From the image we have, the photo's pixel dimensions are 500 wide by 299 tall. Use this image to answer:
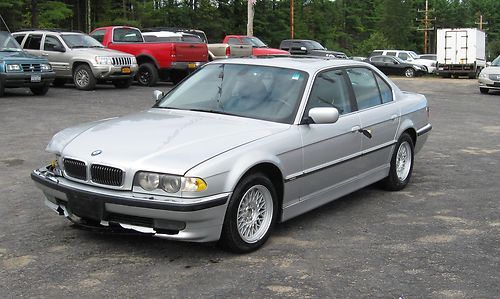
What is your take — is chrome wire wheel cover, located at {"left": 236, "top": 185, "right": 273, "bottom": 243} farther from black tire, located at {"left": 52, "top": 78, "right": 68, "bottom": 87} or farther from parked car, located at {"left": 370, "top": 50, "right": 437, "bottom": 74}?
parked car, located at {"left": 370, "top": 50, "right": 437, "bottom": 74}

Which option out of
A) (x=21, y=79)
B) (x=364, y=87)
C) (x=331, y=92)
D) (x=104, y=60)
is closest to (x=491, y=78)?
(x=104, y=60)

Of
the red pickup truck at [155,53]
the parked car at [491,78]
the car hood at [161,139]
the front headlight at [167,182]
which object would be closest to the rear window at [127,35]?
the red pickup truck at [155,53]

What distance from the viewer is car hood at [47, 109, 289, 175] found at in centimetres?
426

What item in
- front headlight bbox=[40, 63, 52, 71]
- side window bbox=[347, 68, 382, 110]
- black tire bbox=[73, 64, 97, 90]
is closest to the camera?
side window bbox=[347, 68, 382, 110]

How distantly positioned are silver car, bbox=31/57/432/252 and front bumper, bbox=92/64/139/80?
37.2ft

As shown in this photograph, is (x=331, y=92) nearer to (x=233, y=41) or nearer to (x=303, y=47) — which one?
(x=233, y=41)

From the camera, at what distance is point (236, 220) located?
447cm

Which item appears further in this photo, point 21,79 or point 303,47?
point 303,47

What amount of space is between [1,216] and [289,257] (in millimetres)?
2782

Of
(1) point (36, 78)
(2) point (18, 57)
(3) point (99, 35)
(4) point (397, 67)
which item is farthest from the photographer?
(4) point (397, 67)

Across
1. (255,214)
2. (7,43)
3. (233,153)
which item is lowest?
(255,214)

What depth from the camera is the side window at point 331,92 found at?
17.8 ft

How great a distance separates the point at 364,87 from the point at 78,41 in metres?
13.3

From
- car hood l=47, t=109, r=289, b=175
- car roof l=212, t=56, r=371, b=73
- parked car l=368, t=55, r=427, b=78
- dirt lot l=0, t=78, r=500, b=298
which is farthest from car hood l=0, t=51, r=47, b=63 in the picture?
parked car l=368, t=55, r=427, b=78
